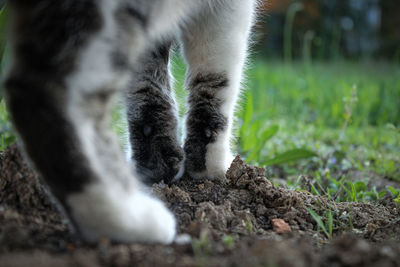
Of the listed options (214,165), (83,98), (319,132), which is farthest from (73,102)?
(319,132)

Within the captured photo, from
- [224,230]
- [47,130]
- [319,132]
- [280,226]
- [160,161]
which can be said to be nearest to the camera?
[47,130]

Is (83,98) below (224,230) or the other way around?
the other way around

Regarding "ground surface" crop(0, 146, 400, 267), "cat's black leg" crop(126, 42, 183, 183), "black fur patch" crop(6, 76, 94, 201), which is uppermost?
"cat's black leg" crop(126, 42, 183, 183)

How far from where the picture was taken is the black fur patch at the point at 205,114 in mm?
1584

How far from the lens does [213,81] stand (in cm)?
159

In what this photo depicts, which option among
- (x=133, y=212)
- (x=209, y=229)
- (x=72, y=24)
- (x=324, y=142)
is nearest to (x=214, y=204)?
(x=209, y=229)

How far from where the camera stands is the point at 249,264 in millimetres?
823

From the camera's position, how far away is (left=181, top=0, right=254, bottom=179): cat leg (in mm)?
1545

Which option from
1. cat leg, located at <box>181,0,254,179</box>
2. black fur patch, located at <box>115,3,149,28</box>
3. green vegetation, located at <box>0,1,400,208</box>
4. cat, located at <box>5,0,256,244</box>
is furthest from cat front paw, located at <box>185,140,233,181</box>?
black fur patch, located at <box>115,3,149,28</box>

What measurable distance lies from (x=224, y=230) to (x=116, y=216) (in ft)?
1.07

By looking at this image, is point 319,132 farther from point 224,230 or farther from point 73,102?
point 73,102

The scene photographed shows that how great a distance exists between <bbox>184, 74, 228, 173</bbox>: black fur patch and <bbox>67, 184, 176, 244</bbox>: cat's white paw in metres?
0.64

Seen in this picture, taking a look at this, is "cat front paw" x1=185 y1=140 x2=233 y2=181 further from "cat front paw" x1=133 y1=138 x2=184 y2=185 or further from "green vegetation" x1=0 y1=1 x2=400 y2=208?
"green vegetation" x1=0 y1=1 x2=400 y2=208

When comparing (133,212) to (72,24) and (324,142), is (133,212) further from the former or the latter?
(324,142)
